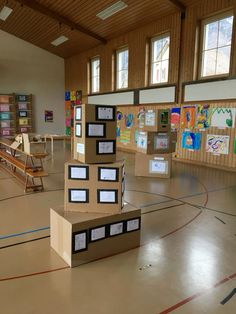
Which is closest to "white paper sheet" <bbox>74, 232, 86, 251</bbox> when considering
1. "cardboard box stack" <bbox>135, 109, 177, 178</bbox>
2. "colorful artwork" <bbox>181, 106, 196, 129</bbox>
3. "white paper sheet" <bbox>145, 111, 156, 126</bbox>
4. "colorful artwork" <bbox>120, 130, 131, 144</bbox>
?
"cardboard box stack" <bbox>135, 109, 177, 178</bbox>

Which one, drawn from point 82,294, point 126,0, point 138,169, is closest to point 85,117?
point 82,294

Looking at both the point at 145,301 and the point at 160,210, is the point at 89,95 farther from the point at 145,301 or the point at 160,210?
the point at 145,301

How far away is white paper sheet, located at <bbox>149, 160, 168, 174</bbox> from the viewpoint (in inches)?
218

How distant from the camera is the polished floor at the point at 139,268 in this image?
1.75 m

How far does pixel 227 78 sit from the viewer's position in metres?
6.34

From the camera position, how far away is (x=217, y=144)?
6758 millimetres

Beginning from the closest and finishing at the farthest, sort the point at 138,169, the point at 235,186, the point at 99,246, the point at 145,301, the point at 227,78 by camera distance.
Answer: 1. the point at 145,301
2. the point at 99,246
3. the point at 235,186
4. the point at 138,169
5. the point at 227,78

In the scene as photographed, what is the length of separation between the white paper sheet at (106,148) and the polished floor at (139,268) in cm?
97

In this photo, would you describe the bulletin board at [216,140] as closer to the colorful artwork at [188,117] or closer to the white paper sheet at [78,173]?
the colorful artwork at [188,117]

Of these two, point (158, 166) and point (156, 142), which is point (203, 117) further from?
point (158, 166)

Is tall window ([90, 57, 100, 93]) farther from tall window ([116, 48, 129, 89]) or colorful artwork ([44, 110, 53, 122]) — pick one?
colorful artwork ([44, 110, 53, 122])

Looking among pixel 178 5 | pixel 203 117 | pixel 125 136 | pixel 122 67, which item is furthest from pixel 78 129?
pixel 122 67

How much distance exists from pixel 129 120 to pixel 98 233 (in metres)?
7.72

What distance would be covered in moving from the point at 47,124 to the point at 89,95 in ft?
9.87
